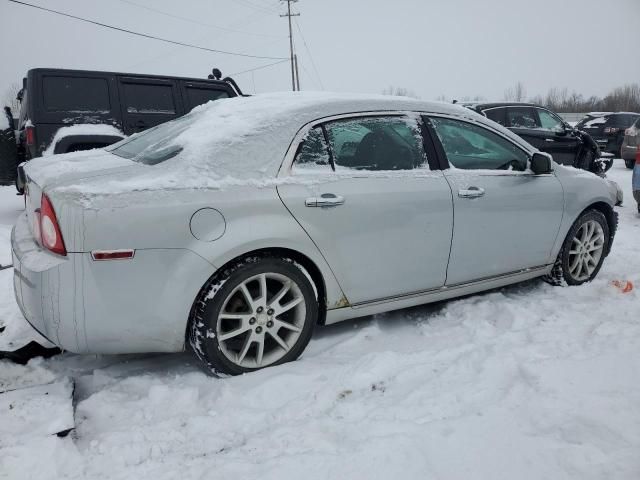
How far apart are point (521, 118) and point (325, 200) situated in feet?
26.7

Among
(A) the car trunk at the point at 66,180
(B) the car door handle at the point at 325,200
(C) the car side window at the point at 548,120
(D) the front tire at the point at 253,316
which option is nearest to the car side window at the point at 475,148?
(B) the car door handle at the point at 325,200

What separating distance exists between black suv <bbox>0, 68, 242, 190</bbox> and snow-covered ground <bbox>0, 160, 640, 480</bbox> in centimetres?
354

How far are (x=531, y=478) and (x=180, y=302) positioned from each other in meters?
1.71

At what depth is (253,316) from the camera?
103 inches

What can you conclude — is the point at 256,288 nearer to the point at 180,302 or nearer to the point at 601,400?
the point at 180,302

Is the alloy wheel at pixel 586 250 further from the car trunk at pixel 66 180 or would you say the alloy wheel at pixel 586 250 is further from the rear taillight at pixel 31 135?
the rear taillight at pixel 31 135

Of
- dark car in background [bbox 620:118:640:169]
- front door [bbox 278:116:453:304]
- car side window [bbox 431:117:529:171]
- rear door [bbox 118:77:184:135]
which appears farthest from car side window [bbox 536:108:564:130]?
front door [bbox 278:116:453:304]

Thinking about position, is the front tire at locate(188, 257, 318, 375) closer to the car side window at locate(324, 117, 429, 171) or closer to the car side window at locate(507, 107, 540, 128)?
the car side window at locate(324, 117, 429, 171)

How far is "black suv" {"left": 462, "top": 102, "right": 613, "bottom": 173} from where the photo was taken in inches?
342

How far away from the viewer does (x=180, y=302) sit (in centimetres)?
240

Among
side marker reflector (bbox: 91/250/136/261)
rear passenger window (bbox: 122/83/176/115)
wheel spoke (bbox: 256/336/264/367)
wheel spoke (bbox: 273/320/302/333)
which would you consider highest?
rear passenger window (bbox: 122/83/176/115)

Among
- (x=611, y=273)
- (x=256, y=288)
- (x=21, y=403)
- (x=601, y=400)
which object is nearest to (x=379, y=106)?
(x=256, y=288)

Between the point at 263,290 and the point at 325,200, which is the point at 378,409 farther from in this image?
the point at 325,200

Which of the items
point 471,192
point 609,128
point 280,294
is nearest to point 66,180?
point 280,294
